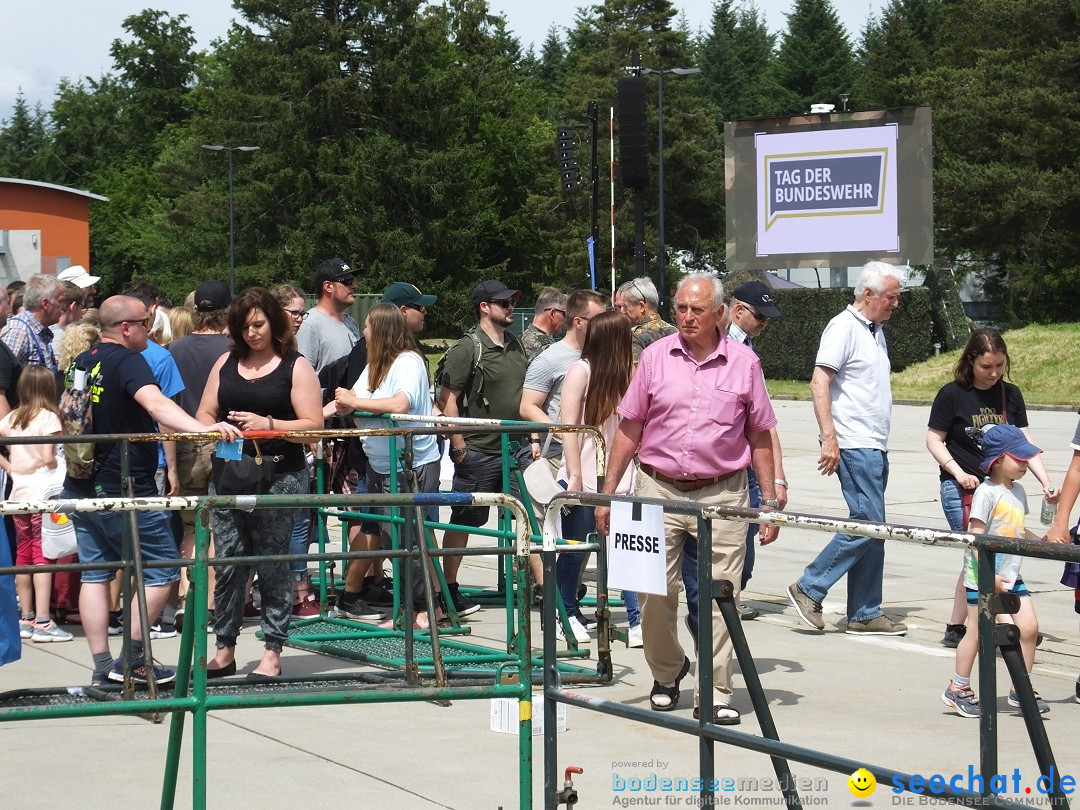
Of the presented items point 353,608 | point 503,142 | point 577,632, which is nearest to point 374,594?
point 353,608

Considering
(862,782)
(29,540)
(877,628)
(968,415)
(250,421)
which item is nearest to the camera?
(862,782)

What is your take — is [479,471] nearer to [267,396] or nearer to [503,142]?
[267,396]

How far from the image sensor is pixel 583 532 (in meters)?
7.64

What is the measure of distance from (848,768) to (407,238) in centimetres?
6147

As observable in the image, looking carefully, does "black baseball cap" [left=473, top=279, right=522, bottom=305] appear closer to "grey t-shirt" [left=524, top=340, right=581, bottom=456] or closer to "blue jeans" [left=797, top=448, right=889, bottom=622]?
"grey t-shirt" [left=524, top=340, right=581, bottom=456]

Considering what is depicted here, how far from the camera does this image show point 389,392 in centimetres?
807

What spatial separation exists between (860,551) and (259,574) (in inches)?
129

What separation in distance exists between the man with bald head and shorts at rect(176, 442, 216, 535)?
916 millimetres

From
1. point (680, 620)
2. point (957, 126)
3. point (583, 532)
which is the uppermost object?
point (957, 126)

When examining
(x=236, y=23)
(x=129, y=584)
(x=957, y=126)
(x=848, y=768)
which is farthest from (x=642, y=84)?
(x=236, y=23)

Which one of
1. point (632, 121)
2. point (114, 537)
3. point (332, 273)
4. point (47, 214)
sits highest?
point (47, 214)

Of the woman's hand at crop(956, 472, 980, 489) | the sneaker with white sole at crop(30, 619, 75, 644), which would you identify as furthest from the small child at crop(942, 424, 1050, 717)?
the sneaker with white sole at crop(30, 619, 75, 644)

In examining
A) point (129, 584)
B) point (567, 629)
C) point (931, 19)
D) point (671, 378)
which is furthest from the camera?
point (931, 19)

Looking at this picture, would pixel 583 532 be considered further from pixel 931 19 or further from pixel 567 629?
pixel 931 19
